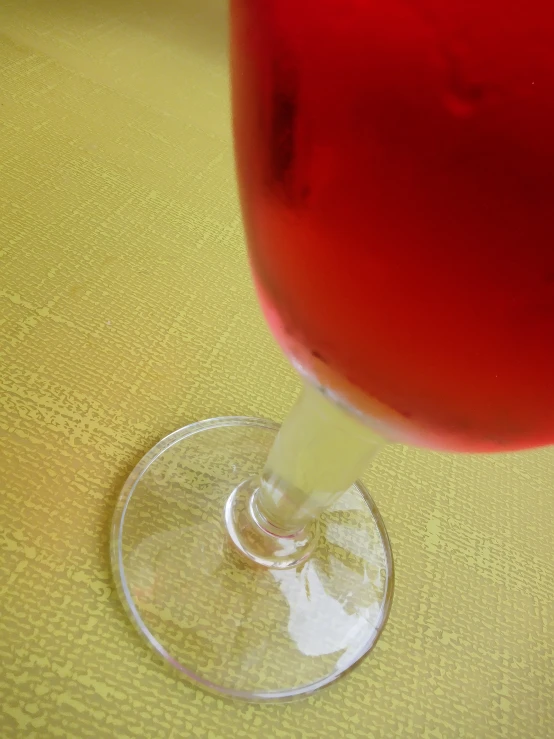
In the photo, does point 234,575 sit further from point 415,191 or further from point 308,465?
point 415,191

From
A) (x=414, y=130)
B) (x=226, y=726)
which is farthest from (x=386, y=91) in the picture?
(x=226, y=726)

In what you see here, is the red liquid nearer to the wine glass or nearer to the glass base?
the wine glass

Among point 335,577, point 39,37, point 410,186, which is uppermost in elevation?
point 410,186

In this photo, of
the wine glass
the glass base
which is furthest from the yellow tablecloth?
the wine glass

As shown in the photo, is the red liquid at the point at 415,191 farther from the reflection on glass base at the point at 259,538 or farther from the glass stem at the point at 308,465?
the reflection on glass base at the point at 259,538

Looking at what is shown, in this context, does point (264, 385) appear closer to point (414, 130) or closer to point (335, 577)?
point (335, 577)

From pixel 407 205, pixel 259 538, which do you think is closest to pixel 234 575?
pixel 259 538
